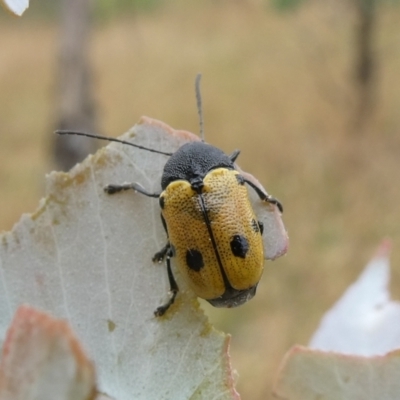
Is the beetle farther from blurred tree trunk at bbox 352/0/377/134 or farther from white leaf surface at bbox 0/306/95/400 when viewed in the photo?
blurred tree trunk at bbox 352/0/377/134

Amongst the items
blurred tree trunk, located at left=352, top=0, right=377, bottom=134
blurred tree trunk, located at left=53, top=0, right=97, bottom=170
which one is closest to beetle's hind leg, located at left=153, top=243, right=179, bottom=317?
blurred tree trunk, located at left=53, top=0, right=97, bottom=170

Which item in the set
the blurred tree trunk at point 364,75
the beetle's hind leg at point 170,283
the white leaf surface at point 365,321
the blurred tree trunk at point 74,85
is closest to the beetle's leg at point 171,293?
the beetle's hind leg at point 170,283

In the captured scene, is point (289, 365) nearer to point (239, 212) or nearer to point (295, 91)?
point (239, 212)

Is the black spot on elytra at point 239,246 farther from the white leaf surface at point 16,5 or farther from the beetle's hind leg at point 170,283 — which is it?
the white leaf surface at point 16,5

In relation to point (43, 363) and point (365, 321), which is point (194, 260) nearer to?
point (365, 321)

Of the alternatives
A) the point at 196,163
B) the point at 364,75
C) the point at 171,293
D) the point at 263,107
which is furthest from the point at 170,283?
the point at 263,107

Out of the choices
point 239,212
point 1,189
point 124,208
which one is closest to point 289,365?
point 124,208
